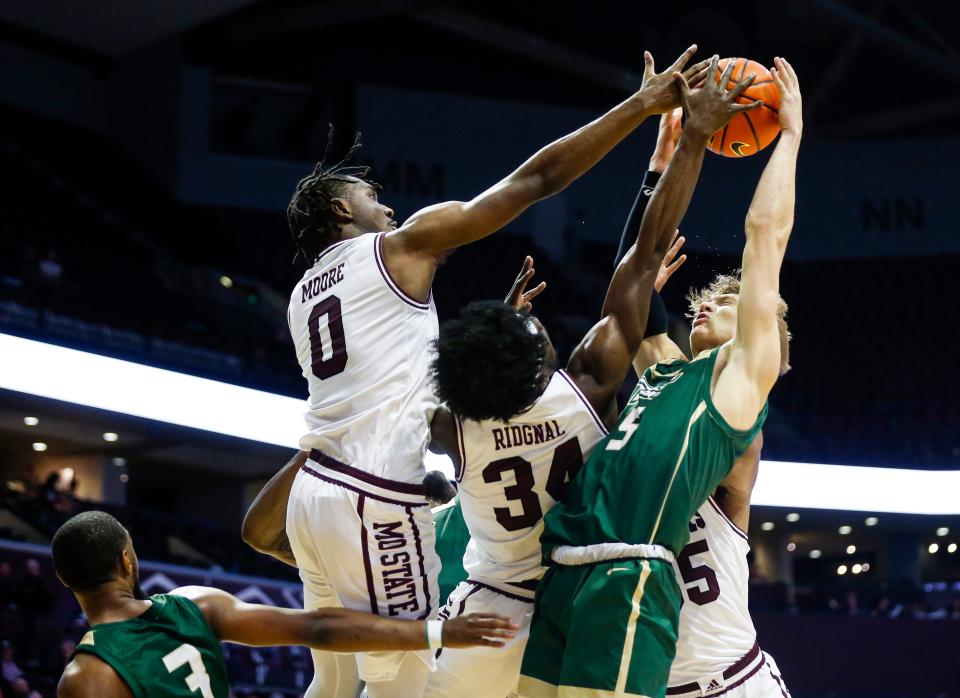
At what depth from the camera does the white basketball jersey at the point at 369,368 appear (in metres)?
3.56

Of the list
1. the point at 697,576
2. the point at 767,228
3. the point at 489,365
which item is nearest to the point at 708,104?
the point at 767,228

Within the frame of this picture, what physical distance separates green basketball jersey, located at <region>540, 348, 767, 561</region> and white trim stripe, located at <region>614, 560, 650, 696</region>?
0.11m

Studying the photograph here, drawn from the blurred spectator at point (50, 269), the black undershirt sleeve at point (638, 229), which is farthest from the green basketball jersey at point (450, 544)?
the blurred spectator at point (50, 269)

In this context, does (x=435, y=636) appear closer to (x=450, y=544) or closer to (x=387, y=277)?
(x=387, y=277)

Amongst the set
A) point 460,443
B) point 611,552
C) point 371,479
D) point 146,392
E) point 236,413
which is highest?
point 146,392

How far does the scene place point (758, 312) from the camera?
3.54 m

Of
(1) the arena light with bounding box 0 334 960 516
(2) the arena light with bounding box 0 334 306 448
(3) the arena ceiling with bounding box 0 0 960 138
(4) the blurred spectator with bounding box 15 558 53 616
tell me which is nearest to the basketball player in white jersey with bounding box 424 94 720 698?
(1) the arena light with bounding box 0 334 960 516

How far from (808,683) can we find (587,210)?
31.5 ft

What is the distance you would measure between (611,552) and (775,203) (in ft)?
3.68

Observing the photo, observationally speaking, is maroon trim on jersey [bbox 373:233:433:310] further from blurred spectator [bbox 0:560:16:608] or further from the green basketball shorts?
blurred spectator [bbox 0:560:16:608]

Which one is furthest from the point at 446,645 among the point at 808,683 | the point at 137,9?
the point at 137,9

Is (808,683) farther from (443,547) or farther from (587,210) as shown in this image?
(443,547)

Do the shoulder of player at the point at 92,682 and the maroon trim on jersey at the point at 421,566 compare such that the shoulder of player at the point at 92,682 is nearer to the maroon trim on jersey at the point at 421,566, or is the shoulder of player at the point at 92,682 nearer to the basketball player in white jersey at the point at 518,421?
the maroon trim on jersey at the point at 421,566

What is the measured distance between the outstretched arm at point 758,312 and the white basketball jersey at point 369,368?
0.86 m
